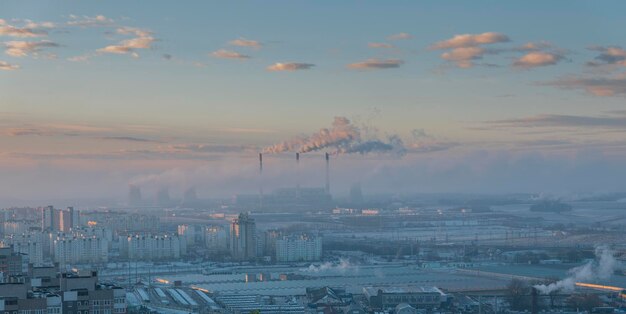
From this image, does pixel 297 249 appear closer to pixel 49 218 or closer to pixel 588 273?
pixel 588 273

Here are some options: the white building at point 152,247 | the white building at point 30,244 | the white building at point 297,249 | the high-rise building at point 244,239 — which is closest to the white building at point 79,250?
the white building at point 30,244

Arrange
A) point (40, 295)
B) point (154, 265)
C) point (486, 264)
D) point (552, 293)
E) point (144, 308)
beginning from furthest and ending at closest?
point (154, 265)
point (486, 264)
point (552, 293)
point (144, 308)
point (40, 295)

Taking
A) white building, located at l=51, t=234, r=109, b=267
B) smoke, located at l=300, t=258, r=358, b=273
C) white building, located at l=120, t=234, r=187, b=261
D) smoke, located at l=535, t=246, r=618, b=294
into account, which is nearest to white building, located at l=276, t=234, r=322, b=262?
smoke, located at l=300, t=258, r=358, b=273

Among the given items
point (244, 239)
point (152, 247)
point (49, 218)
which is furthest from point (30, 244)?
point (49, 218)

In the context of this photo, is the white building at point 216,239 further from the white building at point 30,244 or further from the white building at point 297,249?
the white building at point 30,244

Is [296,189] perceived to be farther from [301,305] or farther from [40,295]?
[40,295]

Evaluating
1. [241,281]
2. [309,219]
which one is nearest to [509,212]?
[309,219]
